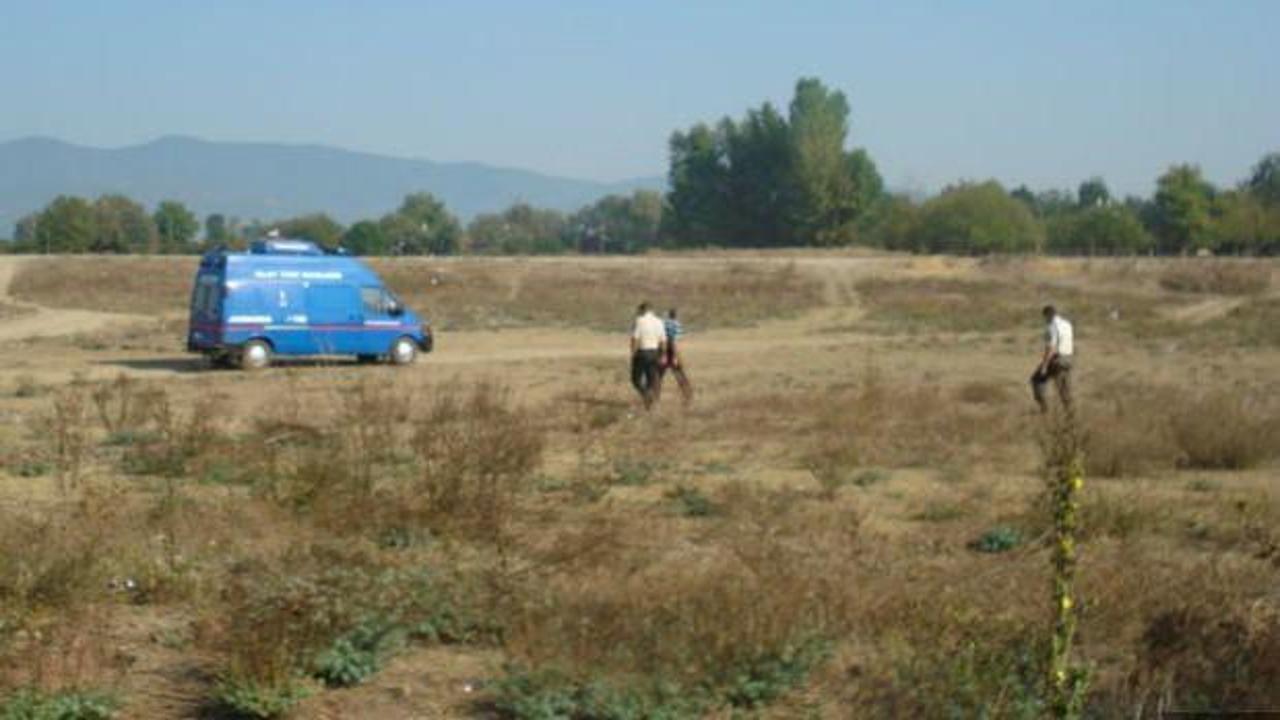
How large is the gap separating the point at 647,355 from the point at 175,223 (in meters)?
122

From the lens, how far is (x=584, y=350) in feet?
141

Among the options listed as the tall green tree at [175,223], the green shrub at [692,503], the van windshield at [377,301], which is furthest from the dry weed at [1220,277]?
the tall green tree at [175,223]

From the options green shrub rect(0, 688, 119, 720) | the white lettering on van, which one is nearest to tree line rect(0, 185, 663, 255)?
the white lettering on van

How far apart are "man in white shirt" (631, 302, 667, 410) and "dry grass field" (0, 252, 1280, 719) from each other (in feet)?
1.22

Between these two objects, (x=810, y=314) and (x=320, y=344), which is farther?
(x=810, y=314)

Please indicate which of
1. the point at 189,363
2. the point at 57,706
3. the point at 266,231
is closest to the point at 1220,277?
the point at 266,231

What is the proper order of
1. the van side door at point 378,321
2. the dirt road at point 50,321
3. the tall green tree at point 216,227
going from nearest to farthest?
the van side door at point 378,321
the dirt road at point 50,321
the tall green tree at point 216,227

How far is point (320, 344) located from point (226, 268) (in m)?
2.43

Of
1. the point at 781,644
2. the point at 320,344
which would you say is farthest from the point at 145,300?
the point at 781,644

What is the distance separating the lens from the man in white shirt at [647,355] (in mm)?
22750

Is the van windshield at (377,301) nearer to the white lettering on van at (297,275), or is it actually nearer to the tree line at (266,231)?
the white lettering on van at (297,275)

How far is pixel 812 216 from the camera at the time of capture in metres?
126

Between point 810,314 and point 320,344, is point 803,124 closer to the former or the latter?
point 810,314

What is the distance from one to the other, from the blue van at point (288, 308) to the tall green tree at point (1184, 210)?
91.2 m
